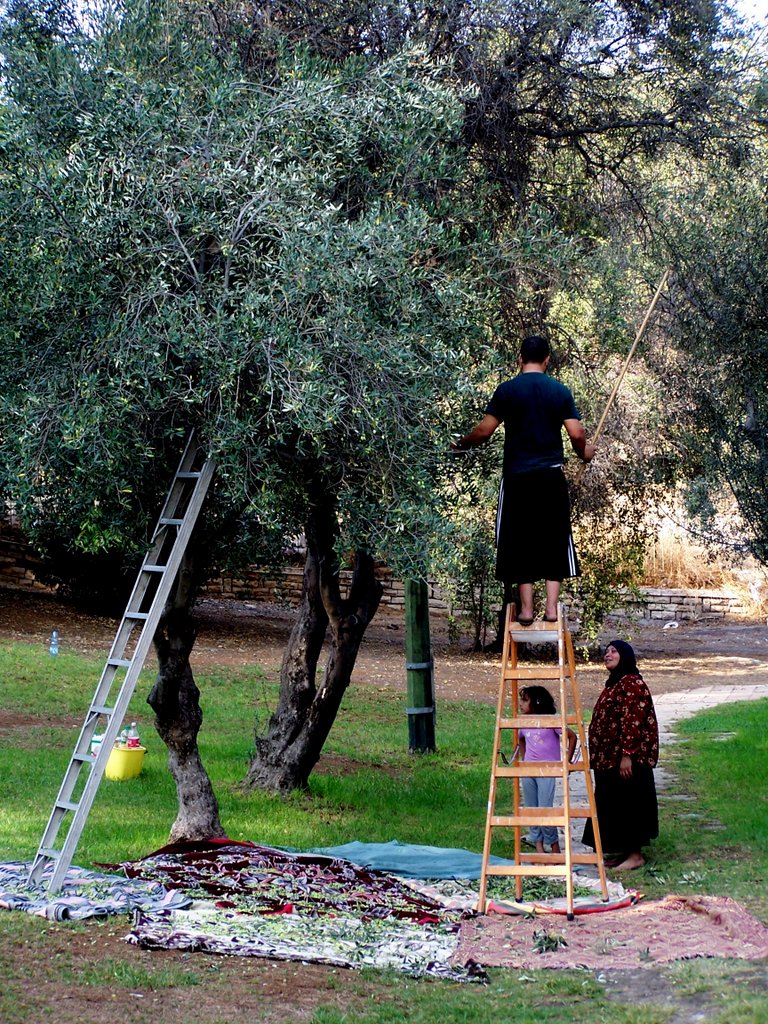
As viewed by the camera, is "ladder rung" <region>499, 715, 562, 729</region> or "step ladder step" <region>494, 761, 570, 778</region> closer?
"step ladder step" <region>494, 761, 570, 778</region>

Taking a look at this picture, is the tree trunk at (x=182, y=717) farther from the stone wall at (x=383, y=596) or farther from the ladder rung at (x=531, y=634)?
the stone wall at (x=383, y=596)

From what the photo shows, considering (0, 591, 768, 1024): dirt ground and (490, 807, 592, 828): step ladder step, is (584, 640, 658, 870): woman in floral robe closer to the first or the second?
(490, 807, 592, 828): step ladder step

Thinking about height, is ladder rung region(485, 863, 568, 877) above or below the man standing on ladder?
below

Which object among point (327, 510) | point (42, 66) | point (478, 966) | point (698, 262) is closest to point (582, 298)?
point (698, 262)

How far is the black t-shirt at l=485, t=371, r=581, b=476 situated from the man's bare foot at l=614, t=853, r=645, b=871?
3269 millimetres

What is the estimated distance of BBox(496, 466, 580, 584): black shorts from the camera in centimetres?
743

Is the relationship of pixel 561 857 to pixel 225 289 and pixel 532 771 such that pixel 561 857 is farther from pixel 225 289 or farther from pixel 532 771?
pixel 225 289

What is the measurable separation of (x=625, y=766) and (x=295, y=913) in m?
3.06

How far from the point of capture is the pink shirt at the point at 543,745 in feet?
29.7

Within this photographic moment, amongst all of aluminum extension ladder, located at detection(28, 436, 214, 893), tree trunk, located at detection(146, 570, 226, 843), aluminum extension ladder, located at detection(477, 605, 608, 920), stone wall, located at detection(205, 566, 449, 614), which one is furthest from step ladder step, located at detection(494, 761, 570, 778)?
stone wall, located at detection(205, 566, 449, 614)

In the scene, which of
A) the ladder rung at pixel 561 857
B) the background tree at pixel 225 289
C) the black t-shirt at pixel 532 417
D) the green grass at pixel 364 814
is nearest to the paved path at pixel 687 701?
the green grass at pixel 364 814

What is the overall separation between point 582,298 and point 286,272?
17.8ft

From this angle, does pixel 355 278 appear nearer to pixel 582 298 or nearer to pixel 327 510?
pixel 327 510

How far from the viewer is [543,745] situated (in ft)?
29.8
